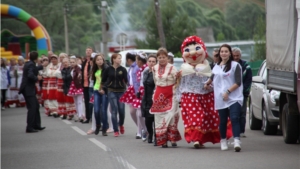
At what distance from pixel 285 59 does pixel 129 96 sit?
4136mm

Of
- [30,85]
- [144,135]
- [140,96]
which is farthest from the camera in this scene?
[30,85]

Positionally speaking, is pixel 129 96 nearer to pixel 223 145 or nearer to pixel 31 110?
pixel 31 110

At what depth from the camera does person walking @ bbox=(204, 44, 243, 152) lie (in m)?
12.9

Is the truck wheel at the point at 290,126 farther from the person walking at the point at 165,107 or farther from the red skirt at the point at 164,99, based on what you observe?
the red skirt at the point at 164,99

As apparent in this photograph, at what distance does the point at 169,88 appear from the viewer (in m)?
14.0

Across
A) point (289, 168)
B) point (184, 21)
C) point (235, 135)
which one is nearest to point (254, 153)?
point (235, 135)

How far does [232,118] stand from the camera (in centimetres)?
1289

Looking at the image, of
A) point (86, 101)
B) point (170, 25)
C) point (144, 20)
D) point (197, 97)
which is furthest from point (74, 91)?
point (144, 20)

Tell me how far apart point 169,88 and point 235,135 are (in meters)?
1.78

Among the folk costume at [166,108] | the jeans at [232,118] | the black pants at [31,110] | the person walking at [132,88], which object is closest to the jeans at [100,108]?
the person walking at [132,88]

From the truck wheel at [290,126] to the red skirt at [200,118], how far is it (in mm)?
1249

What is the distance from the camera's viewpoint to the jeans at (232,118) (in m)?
12.8

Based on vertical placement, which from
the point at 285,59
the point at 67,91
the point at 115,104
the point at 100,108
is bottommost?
the point at 100,108

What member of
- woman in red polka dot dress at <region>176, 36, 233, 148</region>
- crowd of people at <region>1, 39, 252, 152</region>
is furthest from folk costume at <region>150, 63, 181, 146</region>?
woman in red polka dot dress at <region>176, 36, 233, 148</region>
